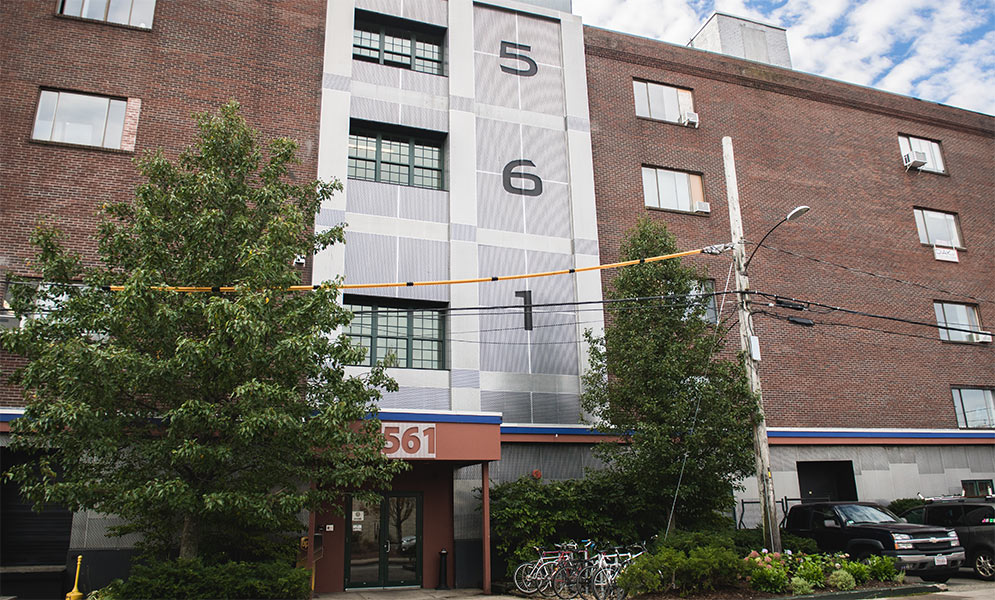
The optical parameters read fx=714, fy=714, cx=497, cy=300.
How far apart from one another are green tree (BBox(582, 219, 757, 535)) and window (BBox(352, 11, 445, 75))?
9.09 m

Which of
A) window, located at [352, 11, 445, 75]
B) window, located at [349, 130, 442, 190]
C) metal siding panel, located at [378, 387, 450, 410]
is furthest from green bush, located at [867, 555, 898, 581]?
window, located at [352, 11, 445, 75]

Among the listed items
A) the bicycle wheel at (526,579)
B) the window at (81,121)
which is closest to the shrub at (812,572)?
the bicycle wheel at (526,579)

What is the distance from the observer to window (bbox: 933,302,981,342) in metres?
27.5

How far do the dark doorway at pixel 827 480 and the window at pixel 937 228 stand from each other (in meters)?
10.6

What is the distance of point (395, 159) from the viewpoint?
21594 millimetres

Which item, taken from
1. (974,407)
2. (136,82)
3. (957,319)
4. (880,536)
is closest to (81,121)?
(136,82)

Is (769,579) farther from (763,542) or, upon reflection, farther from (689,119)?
(689,119)

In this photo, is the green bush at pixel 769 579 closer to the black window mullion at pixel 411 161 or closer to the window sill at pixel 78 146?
the black window mullion at pixel 411 161

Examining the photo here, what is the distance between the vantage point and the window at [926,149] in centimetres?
2981

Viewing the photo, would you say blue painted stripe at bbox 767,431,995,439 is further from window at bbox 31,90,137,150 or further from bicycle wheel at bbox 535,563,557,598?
window at bbox 31,90,137,150

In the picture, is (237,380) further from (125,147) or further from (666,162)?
(666,162)

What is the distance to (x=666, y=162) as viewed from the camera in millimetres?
25000

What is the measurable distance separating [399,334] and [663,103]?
534 inches

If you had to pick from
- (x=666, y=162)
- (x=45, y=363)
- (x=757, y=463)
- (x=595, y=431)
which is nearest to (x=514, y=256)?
(x=595, y=431)
